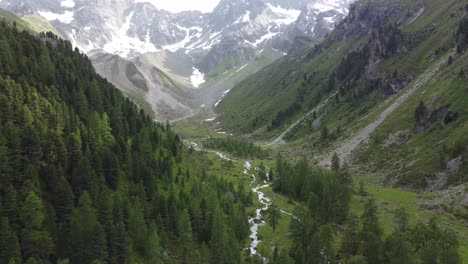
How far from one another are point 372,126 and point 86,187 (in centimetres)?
11516

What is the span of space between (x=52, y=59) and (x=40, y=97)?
120 ft

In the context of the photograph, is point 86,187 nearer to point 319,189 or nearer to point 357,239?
point 357,239

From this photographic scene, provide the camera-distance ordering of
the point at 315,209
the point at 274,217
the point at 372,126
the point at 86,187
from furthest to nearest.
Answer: the point at 372,126 < the point at 274,217 < the point at 315,209 < the point at 86,187

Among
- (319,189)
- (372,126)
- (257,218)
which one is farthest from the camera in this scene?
(372,126)

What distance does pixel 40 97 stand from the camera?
9619cm

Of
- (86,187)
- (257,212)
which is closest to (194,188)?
(257,212)

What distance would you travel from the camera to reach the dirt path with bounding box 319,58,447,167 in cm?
14562

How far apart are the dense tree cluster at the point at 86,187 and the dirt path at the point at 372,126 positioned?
51330mm

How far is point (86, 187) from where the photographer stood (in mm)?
80250

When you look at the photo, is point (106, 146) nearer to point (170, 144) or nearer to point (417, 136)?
point (170, 144)

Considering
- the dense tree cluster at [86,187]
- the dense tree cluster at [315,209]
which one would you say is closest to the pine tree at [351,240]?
the dense tree cluster at [315,209]

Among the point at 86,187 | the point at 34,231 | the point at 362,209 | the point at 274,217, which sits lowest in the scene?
the point at 274,217

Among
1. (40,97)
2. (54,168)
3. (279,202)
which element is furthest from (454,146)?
(40,97)

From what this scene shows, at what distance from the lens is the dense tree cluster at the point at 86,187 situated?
212 feet
